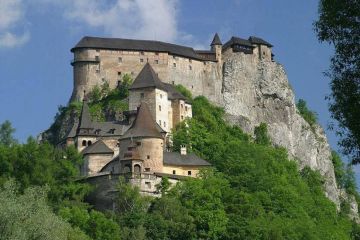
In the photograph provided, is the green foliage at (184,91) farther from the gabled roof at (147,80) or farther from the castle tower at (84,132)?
the castle tower at (84,132)

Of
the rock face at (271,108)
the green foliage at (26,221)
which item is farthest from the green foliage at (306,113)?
the green foliage at (26,221)

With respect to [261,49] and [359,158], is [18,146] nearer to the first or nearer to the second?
[261,49]

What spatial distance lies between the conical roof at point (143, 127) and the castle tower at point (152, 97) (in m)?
5.40

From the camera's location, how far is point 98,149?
8000cm

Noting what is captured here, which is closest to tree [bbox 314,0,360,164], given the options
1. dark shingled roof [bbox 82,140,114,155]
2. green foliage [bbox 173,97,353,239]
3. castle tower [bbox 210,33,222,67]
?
green foliage [bbox 173,97,353,239]

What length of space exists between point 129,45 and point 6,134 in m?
17.4

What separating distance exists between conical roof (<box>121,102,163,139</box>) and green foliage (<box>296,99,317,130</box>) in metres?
35.9

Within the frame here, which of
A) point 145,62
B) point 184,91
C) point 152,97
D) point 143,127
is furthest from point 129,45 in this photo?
point 143,127

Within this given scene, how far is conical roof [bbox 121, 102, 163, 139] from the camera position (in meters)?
75.7

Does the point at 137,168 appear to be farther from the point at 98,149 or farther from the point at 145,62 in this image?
the point at 145,62

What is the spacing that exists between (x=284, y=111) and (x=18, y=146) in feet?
120

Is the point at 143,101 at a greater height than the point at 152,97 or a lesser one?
lesser

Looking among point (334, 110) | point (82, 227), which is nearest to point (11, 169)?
point (82, 227)

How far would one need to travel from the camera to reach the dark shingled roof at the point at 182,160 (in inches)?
3049
